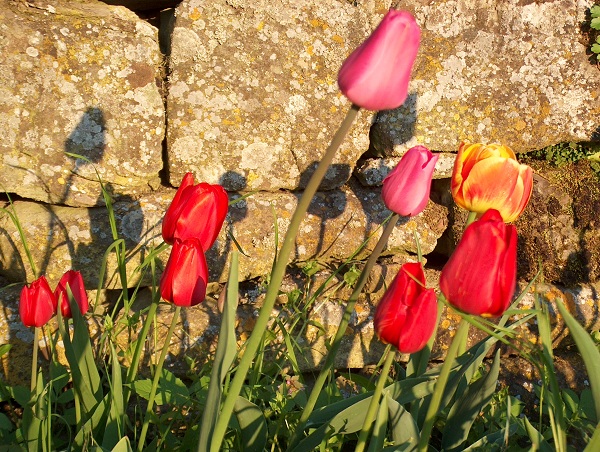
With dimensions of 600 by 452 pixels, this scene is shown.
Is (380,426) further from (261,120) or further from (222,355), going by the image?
(261,120)

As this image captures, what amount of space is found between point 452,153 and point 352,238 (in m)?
0.53

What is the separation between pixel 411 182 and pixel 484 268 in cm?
40

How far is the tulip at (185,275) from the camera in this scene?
Result: 1283 millimetres

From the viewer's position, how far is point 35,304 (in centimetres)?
159

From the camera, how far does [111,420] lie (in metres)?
1.52

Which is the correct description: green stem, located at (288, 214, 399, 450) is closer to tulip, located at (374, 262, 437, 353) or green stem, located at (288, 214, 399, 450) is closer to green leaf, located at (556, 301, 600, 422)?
tulip, located at (374, 262, 437, 353)

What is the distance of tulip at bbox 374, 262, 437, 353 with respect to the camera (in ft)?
3.92

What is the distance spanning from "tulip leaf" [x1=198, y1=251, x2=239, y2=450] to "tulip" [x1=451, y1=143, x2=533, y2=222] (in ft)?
2.02

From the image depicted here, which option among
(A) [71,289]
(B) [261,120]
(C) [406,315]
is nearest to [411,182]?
(C) [406,315]

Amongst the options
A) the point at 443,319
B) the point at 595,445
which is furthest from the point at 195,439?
the point at 443,319

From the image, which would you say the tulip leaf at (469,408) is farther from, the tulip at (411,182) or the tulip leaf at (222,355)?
the tulip leaf at (222,355)

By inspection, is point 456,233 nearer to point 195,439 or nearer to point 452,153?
point 452,153

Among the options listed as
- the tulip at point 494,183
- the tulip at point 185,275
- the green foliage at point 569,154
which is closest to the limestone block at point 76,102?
the tulip at point 185,275

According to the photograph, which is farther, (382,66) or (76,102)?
(76,102)
